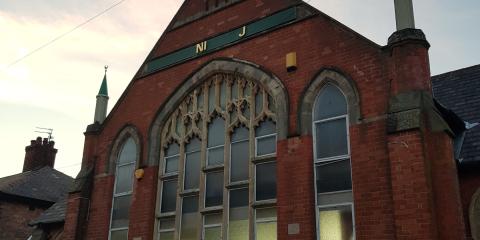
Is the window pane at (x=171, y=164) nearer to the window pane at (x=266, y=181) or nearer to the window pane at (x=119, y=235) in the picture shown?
the window pane at (x=119, y=235)

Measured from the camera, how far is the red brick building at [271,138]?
9.32 metres

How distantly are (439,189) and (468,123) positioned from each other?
181 inches

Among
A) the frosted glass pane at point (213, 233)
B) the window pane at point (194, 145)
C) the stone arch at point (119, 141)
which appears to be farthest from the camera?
the stone arch at point (119, 141)

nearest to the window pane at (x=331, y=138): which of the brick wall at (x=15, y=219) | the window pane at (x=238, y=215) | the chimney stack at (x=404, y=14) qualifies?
the window pane at (x=238, y=215)

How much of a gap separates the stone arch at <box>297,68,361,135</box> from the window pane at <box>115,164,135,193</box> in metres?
5.86

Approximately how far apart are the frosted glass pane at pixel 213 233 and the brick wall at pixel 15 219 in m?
16.8

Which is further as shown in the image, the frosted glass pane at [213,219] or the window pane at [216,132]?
the window pane at [216,132]

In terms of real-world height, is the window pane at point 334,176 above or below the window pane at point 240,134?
below

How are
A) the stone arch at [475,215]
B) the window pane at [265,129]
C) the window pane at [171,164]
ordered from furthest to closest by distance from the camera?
the window pane at [171,164], the window pane at [265,129], the stone arch at [475,215]

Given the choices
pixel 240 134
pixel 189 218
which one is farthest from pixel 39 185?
pixel 240 134

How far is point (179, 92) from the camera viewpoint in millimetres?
14070

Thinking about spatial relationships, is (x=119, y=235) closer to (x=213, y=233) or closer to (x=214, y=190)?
(x=213, y=233)

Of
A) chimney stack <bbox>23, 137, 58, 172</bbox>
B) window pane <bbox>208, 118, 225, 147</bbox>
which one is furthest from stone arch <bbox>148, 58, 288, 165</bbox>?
chimney stack <bbox>23, 137, 58, 172</bbox>

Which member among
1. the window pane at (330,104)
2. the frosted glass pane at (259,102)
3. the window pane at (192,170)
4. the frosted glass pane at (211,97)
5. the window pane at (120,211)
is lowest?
the window pane at (120,211)
